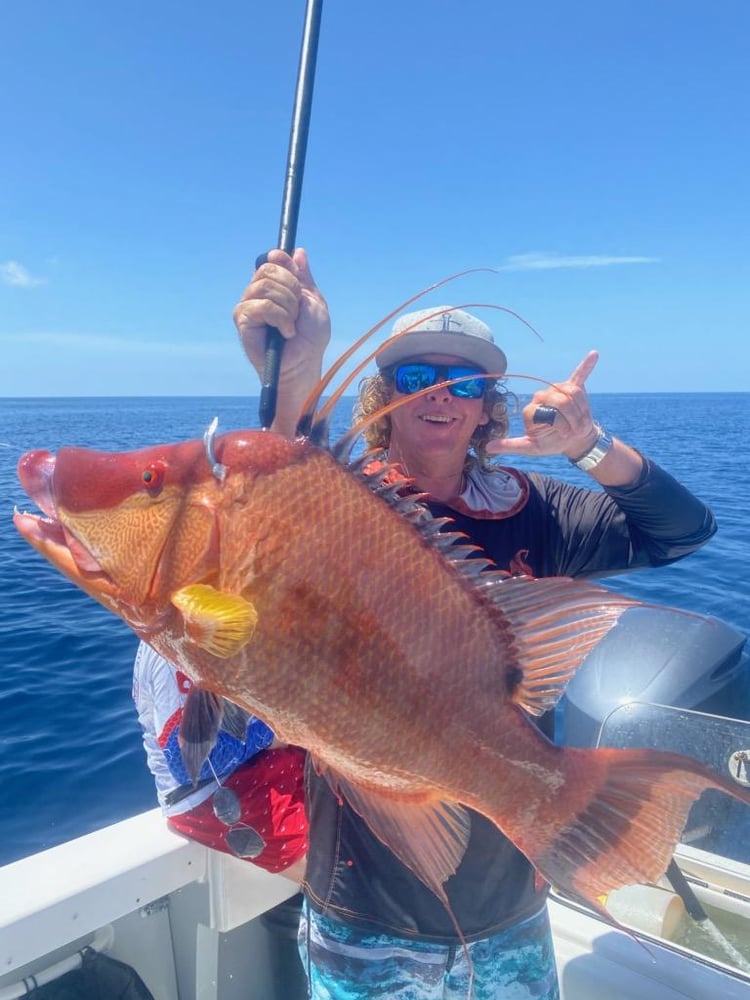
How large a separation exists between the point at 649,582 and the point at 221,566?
39.1ft

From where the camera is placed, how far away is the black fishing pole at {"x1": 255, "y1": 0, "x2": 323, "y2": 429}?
199cm

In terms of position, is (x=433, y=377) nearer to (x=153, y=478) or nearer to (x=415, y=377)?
(x=415, y=377)

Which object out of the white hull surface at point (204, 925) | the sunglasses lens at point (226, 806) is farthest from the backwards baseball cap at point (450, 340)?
the white hull surface at point (204, 925)

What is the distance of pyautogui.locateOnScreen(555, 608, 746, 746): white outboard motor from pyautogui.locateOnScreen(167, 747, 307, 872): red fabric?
232cm

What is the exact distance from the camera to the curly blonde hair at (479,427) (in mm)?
2736

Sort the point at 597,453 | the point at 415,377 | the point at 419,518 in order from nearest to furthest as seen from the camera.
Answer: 1. the point at 419,518
2. the point at 597,453
3. the point at 415,377

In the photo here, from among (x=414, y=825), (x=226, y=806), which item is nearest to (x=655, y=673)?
(x=226, y=806)

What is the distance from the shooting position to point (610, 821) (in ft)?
5.78

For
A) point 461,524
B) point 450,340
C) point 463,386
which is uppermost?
point 450,340

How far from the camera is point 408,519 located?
169 centimetres

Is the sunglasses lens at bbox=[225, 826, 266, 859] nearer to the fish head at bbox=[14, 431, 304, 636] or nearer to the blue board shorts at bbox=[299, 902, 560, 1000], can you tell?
the blue board shorts at bbox=[299, 902, 560, 1000]

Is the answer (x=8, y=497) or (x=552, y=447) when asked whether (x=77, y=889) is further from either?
(x=8, y=497)

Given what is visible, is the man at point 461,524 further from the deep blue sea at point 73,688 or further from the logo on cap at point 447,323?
the deep blue sea at point 73,688

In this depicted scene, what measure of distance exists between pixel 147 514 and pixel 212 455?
0.19m
